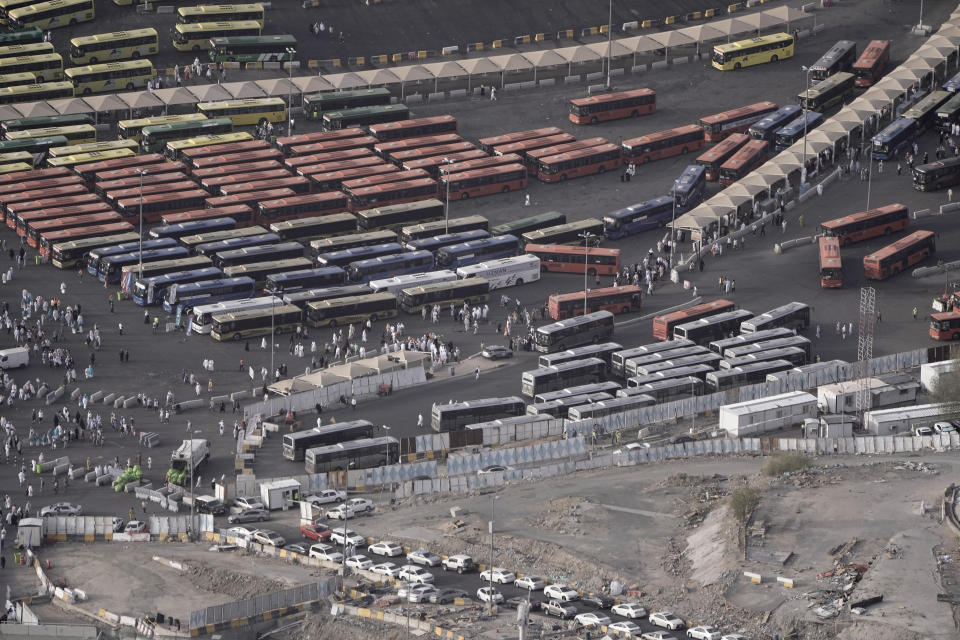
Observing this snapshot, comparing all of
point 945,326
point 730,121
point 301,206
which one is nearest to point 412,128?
point 301,206

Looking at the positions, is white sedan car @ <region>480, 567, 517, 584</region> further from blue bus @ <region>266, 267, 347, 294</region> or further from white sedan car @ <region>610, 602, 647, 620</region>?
blue bus @ <region>266, 267, 347, 294</region>

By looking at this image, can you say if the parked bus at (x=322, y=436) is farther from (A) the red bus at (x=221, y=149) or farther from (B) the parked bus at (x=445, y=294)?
(A) the red bus at (x=221, y=149)

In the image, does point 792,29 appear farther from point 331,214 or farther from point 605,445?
point 605,445

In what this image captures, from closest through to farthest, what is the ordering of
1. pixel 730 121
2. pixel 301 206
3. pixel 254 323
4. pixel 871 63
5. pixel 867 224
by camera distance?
pixel 254 323
pixel 867 224
pixel 301 206
pixel 730 121
pixel 871 63

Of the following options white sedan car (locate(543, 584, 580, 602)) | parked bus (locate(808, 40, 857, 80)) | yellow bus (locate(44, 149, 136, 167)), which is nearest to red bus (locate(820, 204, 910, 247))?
parked bus (locate(808, 40, 857, 80))

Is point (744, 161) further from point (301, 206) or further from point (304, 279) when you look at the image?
point (304, 279)

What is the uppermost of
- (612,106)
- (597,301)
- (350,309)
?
(612,106)

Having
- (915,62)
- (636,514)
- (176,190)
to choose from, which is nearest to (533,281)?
(176,190)
